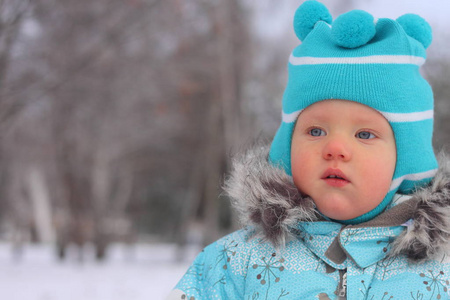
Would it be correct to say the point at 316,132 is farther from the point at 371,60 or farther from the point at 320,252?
the point at 320,252

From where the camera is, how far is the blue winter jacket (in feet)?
6.25

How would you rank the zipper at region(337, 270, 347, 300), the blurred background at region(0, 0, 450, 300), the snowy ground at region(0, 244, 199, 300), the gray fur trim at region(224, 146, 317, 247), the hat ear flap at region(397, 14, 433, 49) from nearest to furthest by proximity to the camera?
the zipper at region(337, 270, 347, 300)
the gray fur trim at region(224, 146, 317, 247)
the hat ear flap at region(397, 14, 433, 49)
the blurred background at region(0, 0, 450, 300)
the snowy ground at region(0, 244, 199, 300)

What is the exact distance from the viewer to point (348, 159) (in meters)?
1.93

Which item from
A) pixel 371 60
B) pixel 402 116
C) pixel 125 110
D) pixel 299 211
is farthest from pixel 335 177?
pixel 125 110

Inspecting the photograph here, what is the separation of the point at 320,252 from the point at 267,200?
10.4 inches

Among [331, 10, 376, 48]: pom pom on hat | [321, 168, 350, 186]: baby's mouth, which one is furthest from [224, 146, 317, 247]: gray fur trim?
[331, 10, 376, 48]: pom pom on hat

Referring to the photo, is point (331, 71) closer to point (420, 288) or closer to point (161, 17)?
point (420, 288)

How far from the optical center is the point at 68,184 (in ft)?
56.9

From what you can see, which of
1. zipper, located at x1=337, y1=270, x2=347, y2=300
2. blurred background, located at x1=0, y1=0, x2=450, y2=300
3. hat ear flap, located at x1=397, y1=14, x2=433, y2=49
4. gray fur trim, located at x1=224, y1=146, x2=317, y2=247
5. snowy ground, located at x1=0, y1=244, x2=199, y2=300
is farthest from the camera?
snowy ground, located at x1=0, y1=244, x2=199, y2=300

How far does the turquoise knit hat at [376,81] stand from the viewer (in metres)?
1.97

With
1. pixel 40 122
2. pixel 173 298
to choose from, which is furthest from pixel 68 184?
pixel 173 298

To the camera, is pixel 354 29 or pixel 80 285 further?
pixel 80 285

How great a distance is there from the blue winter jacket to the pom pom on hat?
0.54m

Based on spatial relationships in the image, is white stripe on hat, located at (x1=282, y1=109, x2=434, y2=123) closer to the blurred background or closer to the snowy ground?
the blurred background
